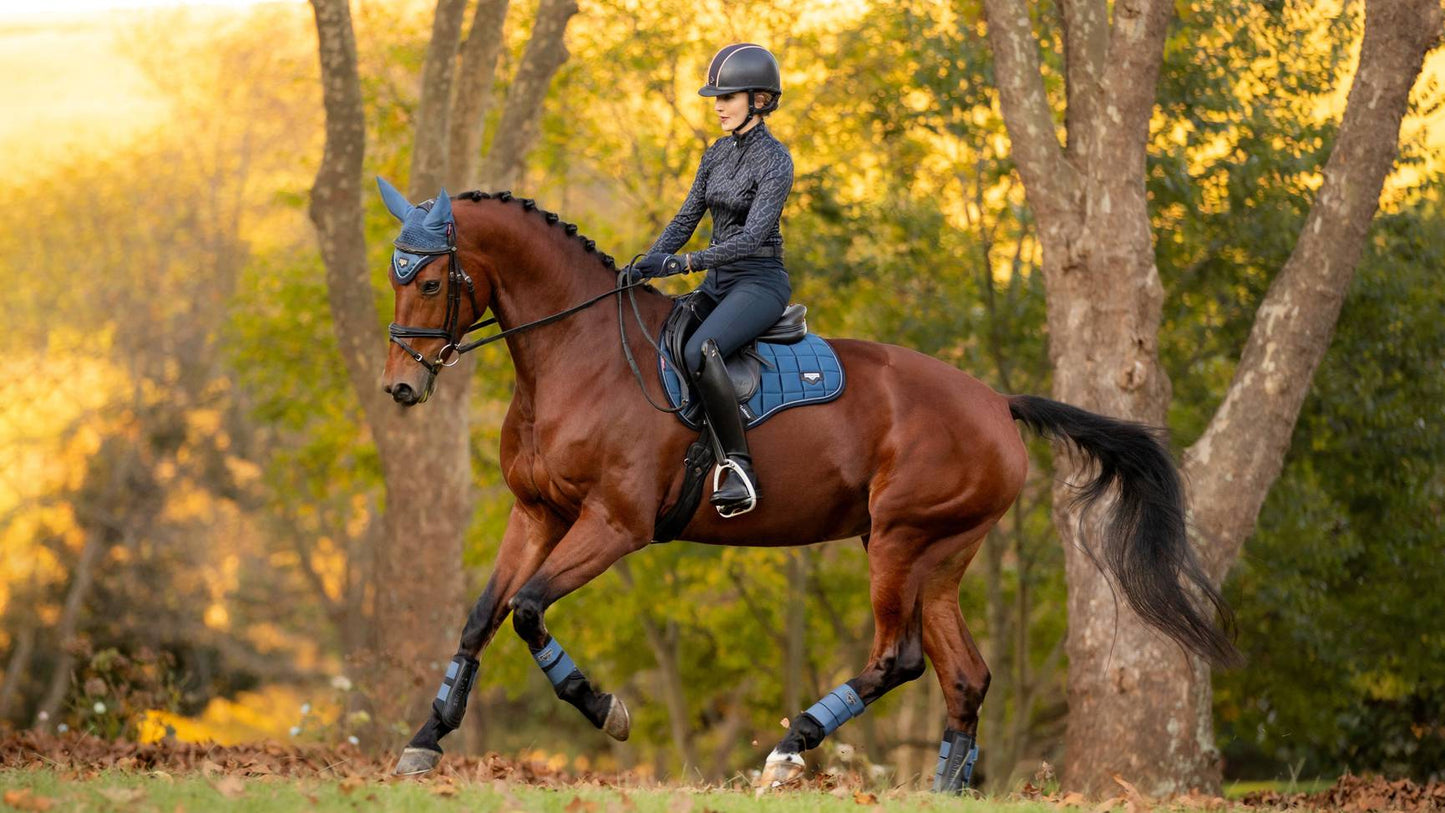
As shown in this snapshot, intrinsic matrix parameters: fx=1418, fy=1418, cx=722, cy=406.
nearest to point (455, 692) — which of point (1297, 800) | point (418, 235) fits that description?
point (418, 235)

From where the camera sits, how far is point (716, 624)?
26.7 metres

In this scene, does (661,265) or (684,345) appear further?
(684,345)

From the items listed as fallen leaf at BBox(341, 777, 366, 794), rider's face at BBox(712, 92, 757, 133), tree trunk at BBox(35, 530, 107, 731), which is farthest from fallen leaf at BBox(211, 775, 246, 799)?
tree trunk at BBox(35, 530, 107, 731)

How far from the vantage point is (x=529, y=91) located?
13.9 m

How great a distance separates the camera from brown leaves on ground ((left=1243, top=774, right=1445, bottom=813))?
853cm

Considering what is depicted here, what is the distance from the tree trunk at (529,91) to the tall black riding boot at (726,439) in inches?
292

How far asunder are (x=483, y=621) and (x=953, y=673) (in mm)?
2604

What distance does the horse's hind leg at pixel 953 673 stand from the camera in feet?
25.3

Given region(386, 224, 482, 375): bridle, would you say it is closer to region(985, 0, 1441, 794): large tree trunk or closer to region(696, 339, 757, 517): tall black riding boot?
region(696, 339, 757, 517): tall black riding boot

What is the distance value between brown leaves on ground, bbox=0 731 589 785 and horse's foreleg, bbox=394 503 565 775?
6.0 inches

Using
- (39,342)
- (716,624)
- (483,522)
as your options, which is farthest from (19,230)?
(716,624)

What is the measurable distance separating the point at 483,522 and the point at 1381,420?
1588 centimetres

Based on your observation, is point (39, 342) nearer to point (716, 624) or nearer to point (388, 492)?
point (716, 624)

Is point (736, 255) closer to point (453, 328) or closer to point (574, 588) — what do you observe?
point (453, 328)
